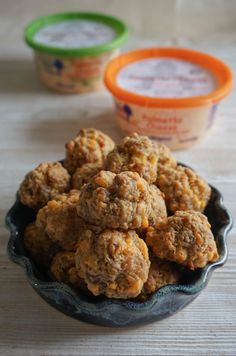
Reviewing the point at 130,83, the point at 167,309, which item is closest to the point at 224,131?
the point at 130,83

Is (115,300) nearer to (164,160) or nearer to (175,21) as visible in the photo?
(164,160)

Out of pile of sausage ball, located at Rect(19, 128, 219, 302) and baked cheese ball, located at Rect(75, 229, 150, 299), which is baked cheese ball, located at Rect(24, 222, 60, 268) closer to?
pile of sausage ball, located at Rect(19, 128, 219, 302)

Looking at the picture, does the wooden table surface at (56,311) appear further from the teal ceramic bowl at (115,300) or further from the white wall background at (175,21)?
the white wall background at (175,21)

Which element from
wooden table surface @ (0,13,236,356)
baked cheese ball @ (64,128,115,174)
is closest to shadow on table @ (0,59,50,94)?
wooden table surface @ (0,13,236,356)

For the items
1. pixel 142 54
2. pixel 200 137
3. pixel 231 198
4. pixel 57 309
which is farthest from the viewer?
pixel 142 54

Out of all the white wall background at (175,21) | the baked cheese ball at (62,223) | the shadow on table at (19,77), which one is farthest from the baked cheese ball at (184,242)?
the white wall background at (175,21)

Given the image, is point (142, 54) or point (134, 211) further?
point (142, 54)

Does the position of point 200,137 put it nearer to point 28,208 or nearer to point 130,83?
point 130,83
